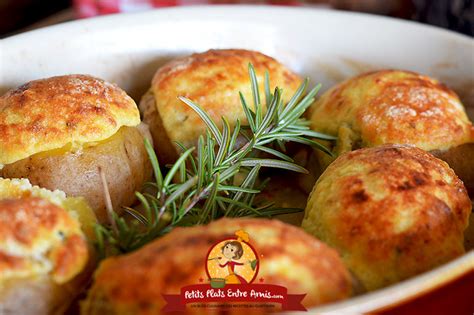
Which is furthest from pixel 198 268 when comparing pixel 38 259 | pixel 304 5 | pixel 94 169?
pixel 304 5

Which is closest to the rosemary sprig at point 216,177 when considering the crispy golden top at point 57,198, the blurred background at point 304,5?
the crispy golden top at point 57,198

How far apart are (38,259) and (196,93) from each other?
58cm

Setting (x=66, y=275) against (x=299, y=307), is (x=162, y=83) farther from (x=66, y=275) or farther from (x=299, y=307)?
(x=299, y=307)

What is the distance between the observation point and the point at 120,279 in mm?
757

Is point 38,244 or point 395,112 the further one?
point 395,112

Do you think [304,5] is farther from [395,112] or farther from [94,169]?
[94,169]

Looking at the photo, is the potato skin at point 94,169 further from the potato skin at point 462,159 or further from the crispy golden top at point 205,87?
the potato skin at point 462,159

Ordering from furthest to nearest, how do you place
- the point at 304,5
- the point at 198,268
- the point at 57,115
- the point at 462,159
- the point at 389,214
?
the point at 304,5 < the point at 462,159 < the point at 57,115 < the point at 389,214 < the point at 198,268

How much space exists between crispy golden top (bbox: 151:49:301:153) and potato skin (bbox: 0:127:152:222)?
0.37 feet

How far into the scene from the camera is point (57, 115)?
110cm

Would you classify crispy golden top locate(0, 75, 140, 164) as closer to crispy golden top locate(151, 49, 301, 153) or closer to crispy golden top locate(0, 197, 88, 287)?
crispy golden top locate(151, 49, 301, 153)

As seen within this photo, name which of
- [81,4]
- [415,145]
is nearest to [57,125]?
[415,145]

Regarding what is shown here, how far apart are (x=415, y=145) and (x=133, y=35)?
0.79 meters

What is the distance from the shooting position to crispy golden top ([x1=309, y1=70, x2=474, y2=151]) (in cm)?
119
